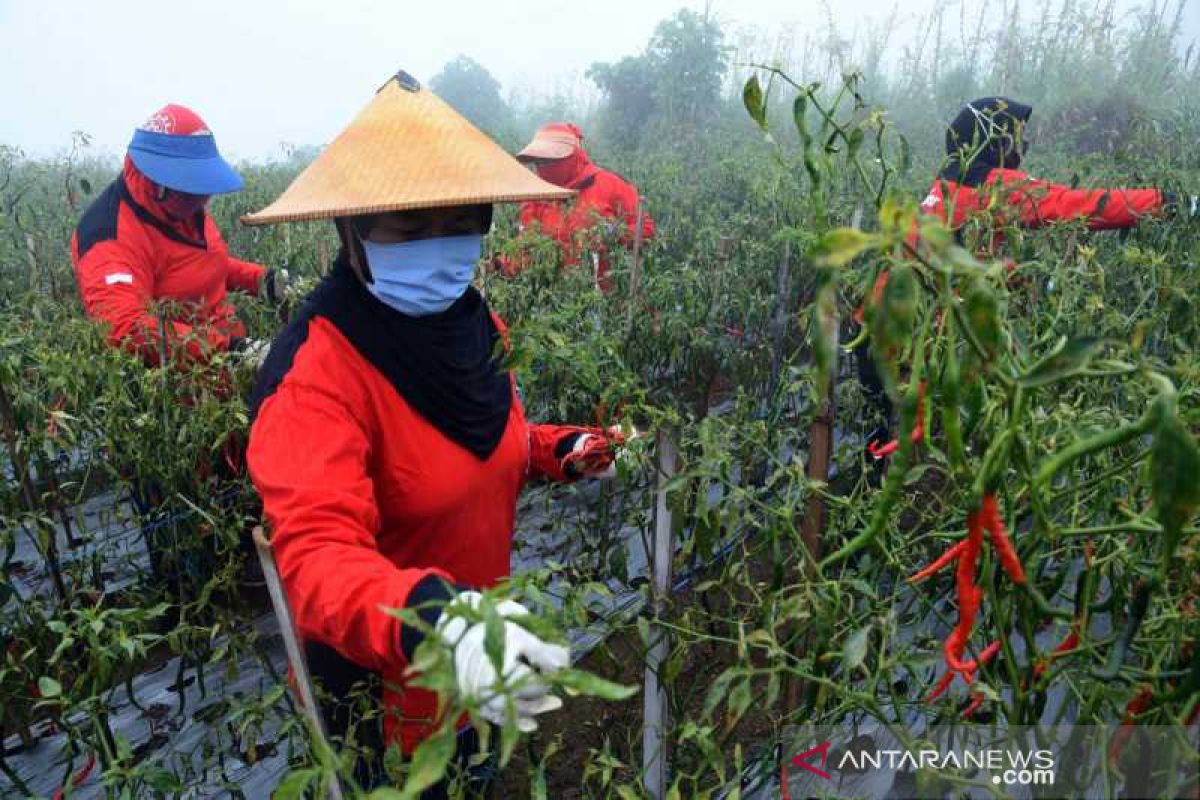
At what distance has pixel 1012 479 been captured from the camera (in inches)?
50.3

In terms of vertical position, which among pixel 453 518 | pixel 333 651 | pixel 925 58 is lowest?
pixel 333 651

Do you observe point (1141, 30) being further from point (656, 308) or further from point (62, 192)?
point (62, 192)

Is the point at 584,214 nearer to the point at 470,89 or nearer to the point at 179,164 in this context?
the point at 179,164

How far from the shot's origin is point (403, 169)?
3.89ft

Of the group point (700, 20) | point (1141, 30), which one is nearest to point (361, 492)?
point (700, 20)

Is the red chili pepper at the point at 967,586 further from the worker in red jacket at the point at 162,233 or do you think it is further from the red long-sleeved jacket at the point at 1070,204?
the worker in red jacket at the point at 162,233

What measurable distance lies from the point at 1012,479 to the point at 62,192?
9368 millimetres

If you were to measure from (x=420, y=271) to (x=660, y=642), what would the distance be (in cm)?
64

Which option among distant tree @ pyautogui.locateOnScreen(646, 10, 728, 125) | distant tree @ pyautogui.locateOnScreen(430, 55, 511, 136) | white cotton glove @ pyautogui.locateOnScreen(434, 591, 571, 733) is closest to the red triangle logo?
white cotton glove @ pyautogui.locateOnScreen(434, 591, 571, 733)

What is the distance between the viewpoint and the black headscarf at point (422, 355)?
120cm

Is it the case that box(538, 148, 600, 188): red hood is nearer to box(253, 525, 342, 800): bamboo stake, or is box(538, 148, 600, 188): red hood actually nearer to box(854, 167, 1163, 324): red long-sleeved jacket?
box(854, 167, 1163, 324): red long-sleeved jacket

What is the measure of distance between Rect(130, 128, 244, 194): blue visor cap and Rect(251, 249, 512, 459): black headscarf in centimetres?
156

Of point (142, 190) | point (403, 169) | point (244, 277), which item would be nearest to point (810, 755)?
point (403, 169)

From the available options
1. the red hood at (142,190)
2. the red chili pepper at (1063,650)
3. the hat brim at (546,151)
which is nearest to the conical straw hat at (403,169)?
the red chili pepper at (1063,650)
